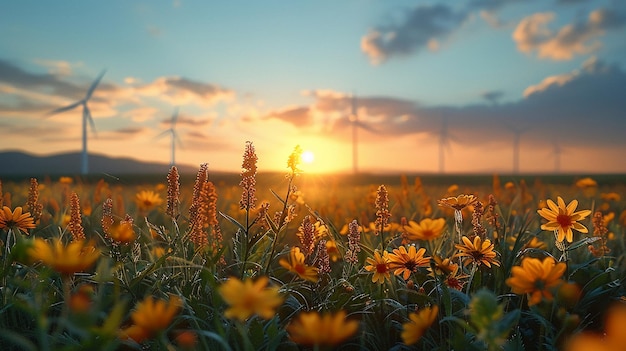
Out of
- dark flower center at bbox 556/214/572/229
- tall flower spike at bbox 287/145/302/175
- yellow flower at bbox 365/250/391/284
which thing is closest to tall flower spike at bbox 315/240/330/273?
yellow flower at bbox 365/250/391/284

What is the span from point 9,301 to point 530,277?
2.30 metres

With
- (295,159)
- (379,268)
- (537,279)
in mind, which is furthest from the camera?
(379,268)

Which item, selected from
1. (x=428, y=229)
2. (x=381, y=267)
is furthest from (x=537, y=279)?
(x=381, y=267)

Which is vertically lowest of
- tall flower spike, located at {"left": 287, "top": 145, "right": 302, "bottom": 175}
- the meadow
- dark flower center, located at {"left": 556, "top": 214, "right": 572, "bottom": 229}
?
the meadow

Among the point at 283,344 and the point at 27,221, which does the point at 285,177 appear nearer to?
the point at 283,344

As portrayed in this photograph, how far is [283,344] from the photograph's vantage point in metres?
2.21

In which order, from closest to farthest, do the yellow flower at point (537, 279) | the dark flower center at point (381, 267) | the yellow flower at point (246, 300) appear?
the yellow flower at point (246, 300) → the yellow flower at point (537, 279) → the dark flower center at point (381, 267)

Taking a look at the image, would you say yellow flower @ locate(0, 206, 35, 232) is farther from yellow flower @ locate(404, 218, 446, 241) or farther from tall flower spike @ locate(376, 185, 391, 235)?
yellow flower @ locate(404, 218, 446, 241)

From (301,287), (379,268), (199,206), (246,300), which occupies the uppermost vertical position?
(199,206)

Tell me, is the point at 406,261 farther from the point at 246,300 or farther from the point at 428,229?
the point at 246,300

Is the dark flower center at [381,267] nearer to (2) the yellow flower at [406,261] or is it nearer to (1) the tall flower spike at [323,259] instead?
(2) the yellow flower at [406,261]

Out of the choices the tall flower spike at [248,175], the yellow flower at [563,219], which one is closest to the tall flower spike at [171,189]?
the tall flower spike at [248,175]

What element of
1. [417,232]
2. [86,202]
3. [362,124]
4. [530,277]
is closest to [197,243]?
[417,232]

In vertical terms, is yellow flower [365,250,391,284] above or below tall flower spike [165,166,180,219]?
below
